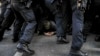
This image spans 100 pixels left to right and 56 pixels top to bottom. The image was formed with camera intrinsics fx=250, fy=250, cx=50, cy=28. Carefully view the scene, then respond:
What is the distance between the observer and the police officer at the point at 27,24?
536 cm

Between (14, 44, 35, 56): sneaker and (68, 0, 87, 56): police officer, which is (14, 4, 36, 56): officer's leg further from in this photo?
(68, 0, 87, 56): police officer

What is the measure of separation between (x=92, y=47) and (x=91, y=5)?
1.23 metres

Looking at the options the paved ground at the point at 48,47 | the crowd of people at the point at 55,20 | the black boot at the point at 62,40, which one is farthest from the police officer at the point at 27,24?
the black boot at the point at 62,40

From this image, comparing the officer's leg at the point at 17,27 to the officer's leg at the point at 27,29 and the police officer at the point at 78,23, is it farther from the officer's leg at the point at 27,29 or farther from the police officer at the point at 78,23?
the police officer at the point at 78,23

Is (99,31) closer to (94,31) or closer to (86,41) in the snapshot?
(94,31)

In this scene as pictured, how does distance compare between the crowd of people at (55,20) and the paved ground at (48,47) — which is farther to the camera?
the paved ground at (48,47)

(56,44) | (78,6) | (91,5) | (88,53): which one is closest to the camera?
(78,6)

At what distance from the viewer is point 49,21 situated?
6.89 metres

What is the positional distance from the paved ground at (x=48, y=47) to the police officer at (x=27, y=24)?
0.36 meters

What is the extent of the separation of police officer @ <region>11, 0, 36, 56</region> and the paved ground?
36cm

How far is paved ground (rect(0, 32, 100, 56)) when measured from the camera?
18.1 feet

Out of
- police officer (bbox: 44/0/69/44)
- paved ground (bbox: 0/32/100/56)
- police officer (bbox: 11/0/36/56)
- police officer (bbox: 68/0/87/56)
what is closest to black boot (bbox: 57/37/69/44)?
police officer (bbox: 44/0/69/44)

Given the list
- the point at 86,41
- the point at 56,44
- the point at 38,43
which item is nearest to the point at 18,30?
the point at 38,43

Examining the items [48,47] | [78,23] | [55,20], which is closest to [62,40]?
[48,47]
